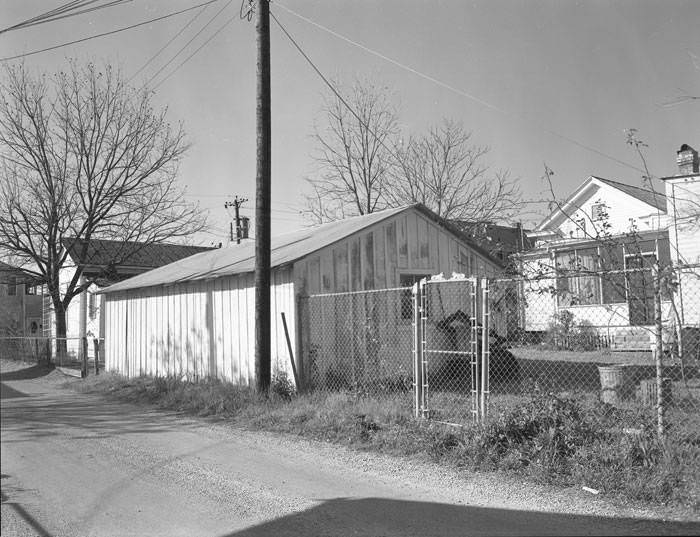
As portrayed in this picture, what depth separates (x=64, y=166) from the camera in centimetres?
1441

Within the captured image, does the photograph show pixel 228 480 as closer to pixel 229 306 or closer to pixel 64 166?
pixel 229 306

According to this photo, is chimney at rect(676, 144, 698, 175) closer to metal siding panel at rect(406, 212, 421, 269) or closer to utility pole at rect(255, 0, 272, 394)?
metal siding panel at rect(406, 212, 421, 269)

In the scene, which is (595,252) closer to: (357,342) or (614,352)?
(357,342)

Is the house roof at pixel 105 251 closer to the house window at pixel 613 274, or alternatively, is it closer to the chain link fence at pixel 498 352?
the chain link fence at pixel 498 352

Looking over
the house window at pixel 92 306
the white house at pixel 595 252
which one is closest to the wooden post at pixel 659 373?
the white house at pixel 595 252

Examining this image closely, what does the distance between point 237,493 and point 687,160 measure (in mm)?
18816

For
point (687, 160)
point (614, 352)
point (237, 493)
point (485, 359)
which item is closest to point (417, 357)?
point (485, 359)

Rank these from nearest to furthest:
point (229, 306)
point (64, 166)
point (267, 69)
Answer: point (267, 69) < point (229, 306) < point (64, 166)

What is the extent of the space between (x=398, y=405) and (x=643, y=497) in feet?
12.2

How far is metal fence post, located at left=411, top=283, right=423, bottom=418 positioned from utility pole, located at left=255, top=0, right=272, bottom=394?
9.39 ft

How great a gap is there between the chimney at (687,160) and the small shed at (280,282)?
Result: 31.3ft

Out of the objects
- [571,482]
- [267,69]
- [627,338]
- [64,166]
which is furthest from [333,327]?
[627,338]

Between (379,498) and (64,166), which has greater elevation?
(64,166)

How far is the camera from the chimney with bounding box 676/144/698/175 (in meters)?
18.9
